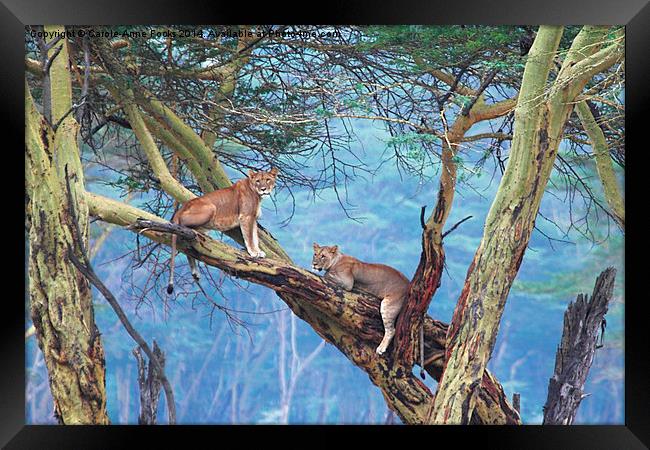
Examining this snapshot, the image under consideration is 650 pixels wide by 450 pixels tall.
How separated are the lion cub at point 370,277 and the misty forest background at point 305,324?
2.4 inches

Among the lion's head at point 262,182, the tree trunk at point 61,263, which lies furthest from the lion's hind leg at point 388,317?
the tree trunk at point 61,263

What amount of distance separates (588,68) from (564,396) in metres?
1.98

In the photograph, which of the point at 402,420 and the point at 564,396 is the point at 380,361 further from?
the point at 564,396

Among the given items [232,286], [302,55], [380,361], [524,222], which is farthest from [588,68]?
[232,286]

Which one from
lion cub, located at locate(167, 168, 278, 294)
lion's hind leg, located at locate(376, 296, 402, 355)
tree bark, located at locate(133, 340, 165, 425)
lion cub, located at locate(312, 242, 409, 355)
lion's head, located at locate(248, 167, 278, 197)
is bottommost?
tree bark, located at locate(133, 340, 165, 425)

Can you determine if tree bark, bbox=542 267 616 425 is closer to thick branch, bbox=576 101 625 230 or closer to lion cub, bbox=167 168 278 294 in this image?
thick branch, bbox=576 101 625 230

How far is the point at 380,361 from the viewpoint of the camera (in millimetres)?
4973

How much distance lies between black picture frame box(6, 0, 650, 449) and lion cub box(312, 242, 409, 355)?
2.54 ft

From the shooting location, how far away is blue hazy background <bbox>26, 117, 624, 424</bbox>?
16.0 feet

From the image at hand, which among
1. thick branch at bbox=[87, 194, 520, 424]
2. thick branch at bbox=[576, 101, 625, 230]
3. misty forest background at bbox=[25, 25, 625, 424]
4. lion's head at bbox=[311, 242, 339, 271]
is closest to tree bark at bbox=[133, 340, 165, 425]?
misty forest background at bbox=[25, 25, 625, 424]

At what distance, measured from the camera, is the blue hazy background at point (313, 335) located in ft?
16.0

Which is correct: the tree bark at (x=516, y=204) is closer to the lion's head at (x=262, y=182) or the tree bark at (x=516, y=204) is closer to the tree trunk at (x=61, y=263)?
the lion's head at (x=262, y=182)

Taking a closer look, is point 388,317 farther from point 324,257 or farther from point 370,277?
point 324,257

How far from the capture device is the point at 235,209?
16.0 feet
